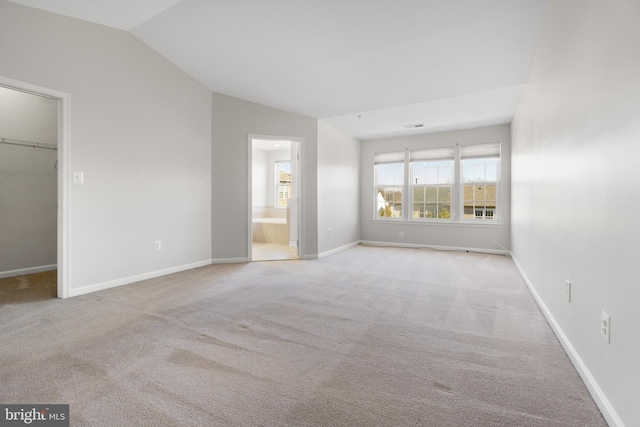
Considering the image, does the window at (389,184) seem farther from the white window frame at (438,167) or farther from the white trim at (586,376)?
the white trim at (586,376)

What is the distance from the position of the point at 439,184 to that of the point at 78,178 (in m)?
6.09

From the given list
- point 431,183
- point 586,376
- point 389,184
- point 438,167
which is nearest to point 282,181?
point 389,184

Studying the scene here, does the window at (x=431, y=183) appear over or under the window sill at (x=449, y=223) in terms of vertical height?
over

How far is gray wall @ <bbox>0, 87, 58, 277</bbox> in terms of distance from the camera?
12.5 feet

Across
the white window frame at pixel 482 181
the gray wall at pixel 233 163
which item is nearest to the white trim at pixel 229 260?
the gray wall at pixel 233 163

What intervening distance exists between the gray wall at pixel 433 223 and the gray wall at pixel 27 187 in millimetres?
5715

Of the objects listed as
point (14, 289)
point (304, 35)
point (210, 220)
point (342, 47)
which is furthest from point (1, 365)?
point (342, 47)

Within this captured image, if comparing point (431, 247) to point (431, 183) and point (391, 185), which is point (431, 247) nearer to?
point (431, 183)

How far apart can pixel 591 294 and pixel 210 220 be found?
437 centimetres

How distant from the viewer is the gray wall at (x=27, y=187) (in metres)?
3.81

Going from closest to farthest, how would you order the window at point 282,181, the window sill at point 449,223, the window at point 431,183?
the window sill at point 449,223, the window at point 431,183, the window at point 282,181

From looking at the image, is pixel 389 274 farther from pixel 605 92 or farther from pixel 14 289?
pixel 14 289

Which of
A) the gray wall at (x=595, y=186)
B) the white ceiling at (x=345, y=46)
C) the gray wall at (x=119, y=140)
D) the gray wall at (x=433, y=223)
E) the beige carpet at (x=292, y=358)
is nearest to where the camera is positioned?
the gray wall at (x=595, y=186)

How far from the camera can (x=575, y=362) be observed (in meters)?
1.73
